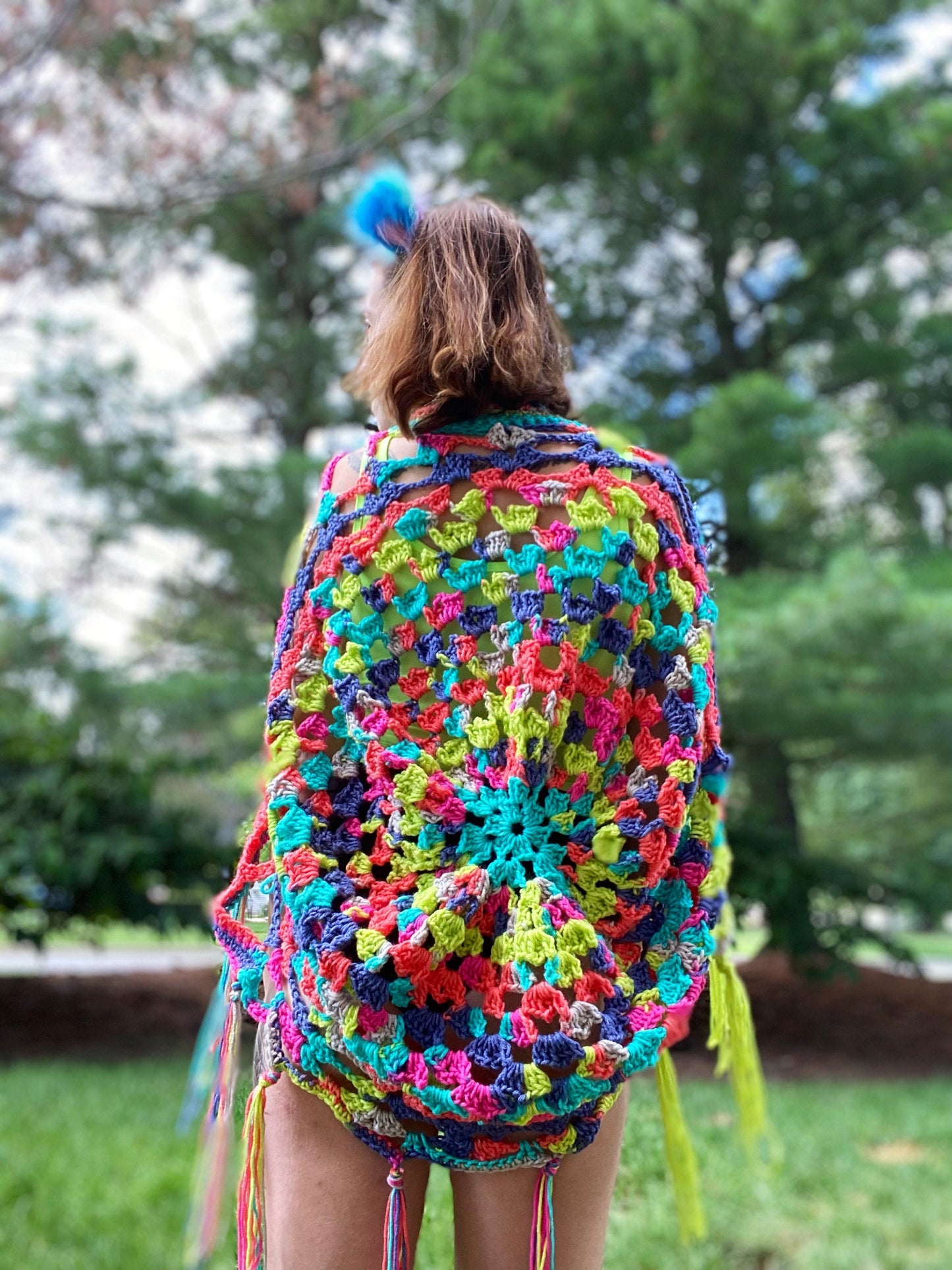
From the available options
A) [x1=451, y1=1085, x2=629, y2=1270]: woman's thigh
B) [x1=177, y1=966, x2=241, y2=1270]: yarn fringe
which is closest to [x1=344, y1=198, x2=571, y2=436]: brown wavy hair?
[x1=177, y1=966, x2=241, y2=1270]: yarn fringe

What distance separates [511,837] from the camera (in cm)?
118

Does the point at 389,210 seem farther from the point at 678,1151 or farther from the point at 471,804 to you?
the point at 678,1151

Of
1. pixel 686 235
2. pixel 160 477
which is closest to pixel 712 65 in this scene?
pixel 686 235

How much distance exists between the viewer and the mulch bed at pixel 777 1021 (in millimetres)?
5242

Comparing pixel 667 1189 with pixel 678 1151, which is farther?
pixel 667 1189

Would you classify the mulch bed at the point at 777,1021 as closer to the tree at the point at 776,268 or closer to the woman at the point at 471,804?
the tree at the point at 776,268

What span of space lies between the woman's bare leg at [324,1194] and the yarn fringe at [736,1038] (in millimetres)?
501

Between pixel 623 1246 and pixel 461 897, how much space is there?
6.34 feet

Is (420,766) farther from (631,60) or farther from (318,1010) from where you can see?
(631,60)

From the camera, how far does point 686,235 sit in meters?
5.86

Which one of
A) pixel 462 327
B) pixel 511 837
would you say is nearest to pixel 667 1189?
pixel 511 837

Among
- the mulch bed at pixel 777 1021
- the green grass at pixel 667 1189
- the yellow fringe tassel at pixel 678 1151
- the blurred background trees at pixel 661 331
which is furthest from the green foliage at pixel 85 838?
the yellow fringe tassel at pixel 678 1151

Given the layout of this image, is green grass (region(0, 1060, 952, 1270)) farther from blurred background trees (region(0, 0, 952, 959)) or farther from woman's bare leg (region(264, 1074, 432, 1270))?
blurred background trees (region(0, 0, 952, 959))

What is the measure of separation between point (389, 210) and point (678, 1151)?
1284mm
